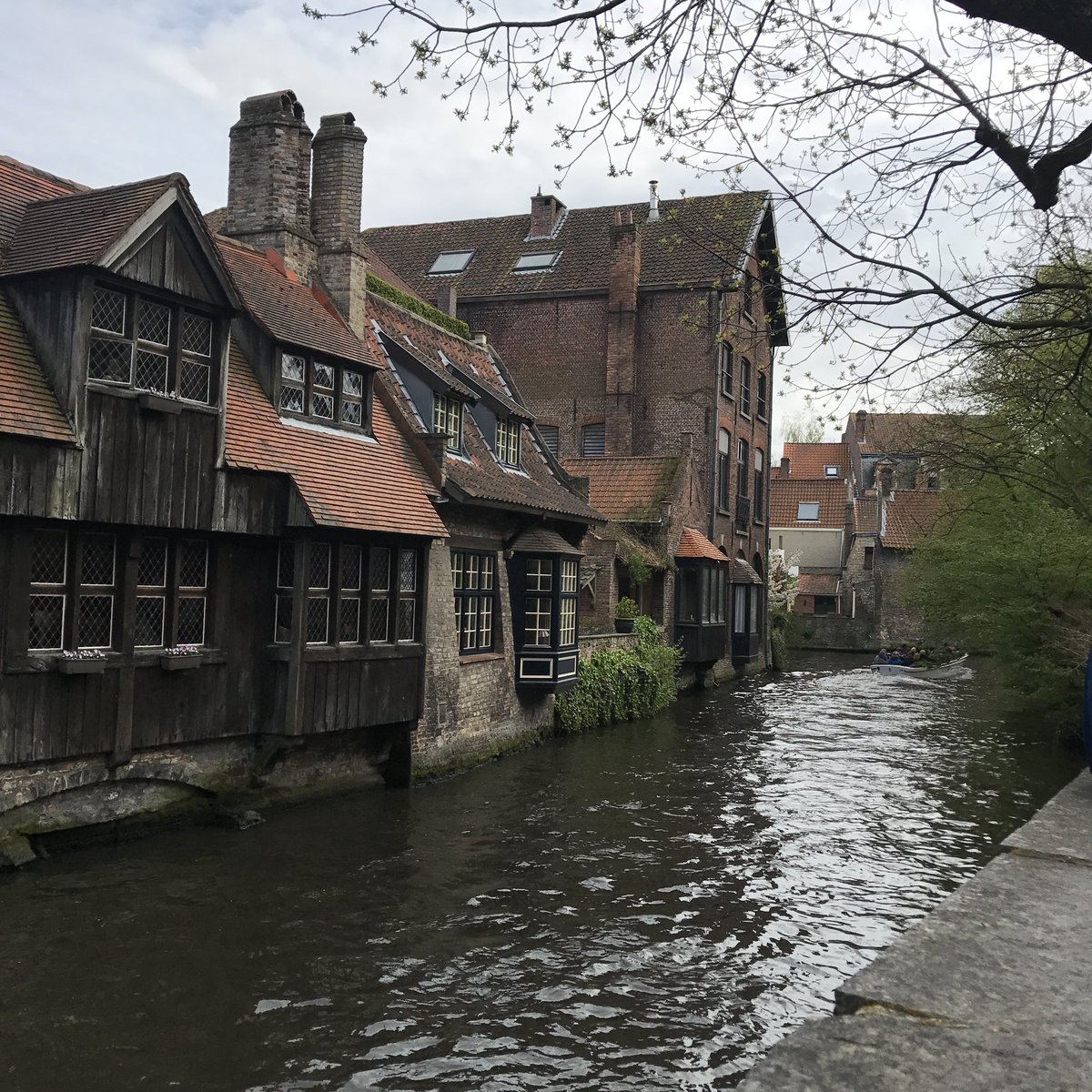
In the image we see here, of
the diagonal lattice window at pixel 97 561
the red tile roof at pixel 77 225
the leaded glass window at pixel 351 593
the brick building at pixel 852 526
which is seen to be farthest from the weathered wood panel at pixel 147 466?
the brick building at pixel 852 526

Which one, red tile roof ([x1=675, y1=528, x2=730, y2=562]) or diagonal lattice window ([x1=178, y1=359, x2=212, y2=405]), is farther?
red tile roof ([x1=675, y1=528, x2=730, y2=562])

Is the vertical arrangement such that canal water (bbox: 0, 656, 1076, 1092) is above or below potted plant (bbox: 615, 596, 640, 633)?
below

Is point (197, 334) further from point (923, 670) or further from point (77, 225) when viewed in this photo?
point (923, 670)

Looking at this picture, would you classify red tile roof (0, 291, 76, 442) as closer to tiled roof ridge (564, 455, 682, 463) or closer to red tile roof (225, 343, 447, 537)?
red tile roof (225, 343, 447, 537)

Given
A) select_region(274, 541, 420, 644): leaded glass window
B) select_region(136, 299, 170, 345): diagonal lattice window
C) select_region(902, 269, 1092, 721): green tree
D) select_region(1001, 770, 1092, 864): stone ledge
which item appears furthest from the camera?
select_region(902, 269, 1092, 721): green tree

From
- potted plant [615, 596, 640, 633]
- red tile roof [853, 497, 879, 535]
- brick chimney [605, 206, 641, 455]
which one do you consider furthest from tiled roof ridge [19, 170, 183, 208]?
red tile roof [853, 497, 879, 535]

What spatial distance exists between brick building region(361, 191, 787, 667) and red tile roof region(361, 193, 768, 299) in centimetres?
6

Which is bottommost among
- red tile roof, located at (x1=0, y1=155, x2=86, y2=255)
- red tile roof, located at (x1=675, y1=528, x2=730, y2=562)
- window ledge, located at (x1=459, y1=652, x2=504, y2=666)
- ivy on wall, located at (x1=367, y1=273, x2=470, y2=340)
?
window ledge, located at (x1=459, y1=652, x2=504, y2=666)

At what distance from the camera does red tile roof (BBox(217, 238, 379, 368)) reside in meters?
13.8

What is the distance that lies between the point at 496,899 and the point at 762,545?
105ft

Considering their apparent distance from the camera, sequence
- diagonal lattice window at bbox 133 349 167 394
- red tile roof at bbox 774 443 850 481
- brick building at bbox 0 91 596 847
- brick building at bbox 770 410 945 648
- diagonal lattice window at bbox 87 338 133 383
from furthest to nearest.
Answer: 1. red tile roof at bbox 774 443 850 481
2. brick building at bbox 770 410 945 648
3. diagonal lattice window at bbox 133 349 167 394
4. diagonal lattice window at bbox 87 338 133 383
5. brick building at bbox 0 91 596 847

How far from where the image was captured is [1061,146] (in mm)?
5137

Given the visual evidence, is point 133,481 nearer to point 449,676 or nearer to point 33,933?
point 33,933

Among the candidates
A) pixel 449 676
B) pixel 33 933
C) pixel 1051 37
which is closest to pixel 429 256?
pixel 449 676
